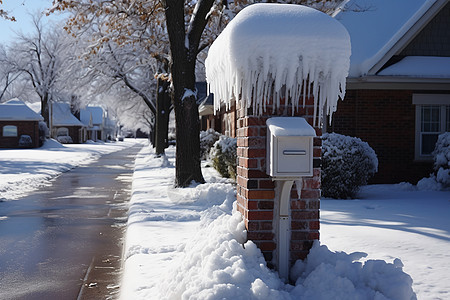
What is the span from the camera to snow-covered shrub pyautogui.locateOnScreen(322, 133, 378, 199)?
9.48m

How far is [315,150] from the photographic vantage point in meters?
3.87

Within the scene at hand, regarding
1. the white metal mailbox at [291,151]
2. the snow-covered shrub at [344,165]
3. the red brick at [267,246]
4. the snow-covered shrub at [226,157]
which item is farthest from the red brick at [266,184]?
the snow-covered shrub at [226,157]

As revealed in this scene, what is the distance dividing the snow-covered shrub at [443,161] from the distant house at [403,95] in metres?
1.44

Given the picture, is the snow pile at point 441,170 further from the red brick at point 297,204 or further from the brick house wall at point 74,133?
the brick house wall at point 74,133

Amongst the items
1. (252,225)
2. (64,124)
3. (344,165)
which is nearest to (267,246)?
(252,225)

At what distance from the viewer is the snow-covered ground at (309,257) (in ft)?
10.9

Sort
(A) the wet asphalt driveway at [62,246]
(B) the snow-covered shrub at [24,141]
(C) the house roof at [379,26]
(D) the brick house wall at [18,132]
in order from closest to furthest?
1. (A) the wet asphalt driveway at [62,246]
2. (C) the house roof at [379,26]
3. (B) the snow-covered shrub at [24,141]
4. (D) the brick house wall at [18,132]

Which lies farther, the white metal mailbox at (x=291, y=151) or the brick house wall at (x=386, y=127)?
the brick house wall at (x=386, y=127)

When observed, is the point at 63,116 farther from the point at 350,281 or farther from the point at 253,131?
the point at 350,281

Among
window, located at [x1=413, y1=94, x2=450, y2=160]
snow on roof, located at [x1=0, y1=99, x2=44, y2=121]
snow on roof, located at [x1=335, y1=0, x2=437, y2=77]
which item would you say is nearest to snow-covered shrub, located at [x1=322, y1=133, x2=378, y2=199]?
snow on roof, located at [x1=335, y1=0, x2=437, y2=77]

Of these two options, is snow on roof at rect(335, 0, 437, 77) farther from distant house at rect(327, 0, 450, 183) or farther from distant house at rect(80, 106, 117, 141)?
distant house at rect(80, 106, 117, 141)

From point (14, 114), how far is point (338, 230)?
41983mm

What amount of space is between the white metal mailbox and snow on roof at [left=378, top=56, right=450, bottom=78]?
28.6 ft

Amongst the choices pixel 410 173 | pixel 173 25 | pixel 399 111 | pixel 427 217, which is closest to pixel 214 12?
pixel 173 25
